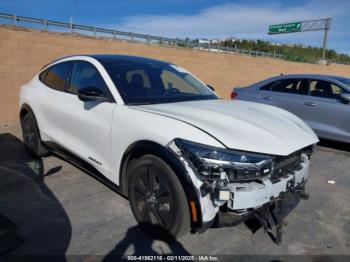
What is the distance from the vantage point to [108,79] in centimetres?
363

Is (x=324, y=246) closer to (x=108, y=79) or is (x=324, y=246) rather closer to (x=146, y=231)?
(x=146, y=231)

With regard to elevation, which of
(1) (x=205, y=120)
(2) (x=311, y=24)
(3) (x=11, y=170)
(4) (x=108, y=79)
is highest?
(2) (x=311, y=24)

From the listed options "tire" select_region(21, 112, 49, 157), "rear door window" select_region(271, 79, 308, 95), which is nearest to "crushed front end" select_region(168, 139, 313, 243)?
"tire" select_region(21, 112, 49, 157)

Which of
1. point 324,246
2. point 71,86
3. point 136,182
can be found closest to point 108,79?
point 71,86

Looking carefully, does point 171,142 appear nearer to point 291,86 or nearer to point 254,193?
point 254,193

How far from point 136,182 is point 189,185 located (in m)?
0.72

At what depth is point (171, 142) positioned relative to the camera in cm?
277

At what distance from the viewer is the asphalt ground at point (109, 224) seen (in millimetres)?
3025

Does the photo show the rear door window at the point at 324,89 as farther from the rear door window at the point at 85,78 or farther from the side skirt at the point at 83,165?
the side skirt at the point at 83,165

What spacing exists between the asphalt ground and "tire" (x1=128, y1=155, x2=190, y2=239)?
195mm

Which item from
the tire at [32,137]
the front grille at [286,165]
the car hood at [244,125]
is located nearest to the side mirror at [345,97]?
the car hood at [244,125]

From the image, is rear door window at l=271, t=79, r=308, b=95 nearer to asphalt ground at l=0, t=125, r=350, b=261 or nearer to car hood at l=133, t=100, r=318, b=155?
asphalt ground at l=0, t=125, r=350, b=261

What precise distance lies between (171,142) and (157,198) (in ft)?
1.86

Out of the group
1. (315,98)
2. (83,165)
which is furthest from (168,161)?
(315,98)
